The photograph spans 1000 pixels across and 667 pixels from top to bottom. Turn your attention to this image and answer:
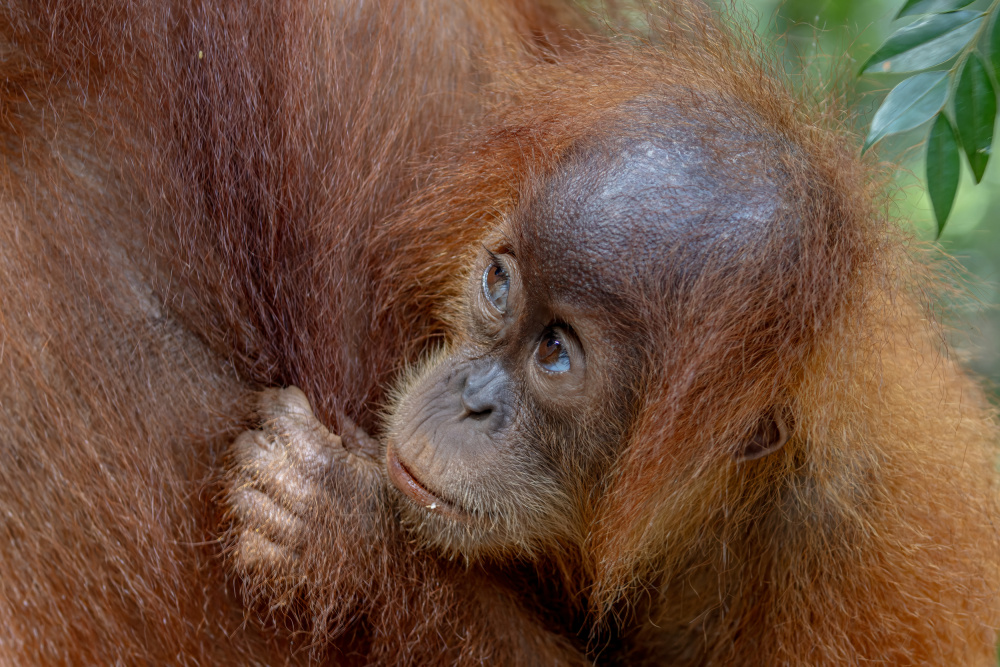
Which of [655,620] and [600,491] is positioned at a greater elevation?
[600,491]

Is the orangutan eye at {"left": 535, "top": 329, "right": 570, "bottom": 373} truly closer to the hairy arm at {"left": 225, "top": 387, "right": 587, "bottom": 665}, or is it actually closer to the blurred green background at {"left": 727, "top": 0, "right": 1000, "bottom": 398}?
the hairy arm at {"left": 225, "top": 387, "right": 587, "bottom": 665}

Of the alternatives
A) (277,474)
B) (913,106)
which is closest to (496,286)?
(277,474)

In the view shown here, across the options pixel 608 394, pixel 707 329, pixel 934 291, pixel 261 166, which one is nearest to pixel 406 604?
pixel 608 394

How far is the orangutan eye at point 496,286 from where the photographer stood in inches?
75.9

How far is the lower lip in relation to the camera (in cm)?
181

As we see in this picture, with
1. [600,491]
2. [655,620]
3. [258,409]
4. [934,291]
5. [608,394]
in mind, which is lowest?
[655,620]

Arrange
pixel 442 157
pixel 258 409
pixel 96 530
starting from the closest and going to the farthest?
pixel 96 530
pixel 258 409
pixel 442 157

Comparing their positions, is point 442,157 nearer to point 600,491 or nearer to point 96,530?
point 600,491

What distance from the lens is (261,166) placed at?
1.79 m

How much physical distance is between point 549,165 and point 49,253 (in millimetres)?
976

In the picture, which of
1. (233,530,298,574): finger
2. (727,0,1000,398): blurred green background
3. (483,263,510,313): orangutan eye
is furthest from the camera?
(727,0,1000,398): blurred green background

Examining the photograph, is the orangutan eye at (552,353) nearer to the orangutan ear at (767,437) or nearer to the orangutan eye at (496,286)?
the orangutan eye at (496,286)

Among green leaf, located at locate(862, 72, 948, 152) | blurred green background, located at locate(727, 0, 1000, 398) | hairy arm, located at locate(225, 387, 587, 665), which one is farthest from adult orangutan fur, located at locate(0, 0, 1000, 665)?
blurred green background, located at locate(727, 0, 1000, 398)

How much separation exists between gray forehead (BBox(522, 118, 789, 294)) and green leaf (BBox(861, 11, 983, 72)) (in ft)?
0.85
